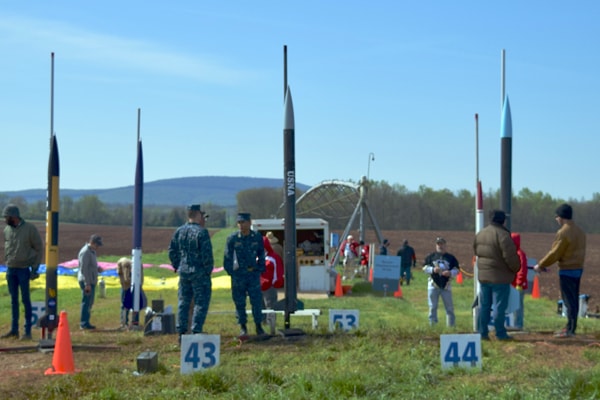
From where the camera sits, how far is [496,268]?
1308 cm

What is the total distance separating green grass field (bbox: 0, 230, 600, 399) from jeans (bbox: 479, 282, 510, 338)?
38 cm

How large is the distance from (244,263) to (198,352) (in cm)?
307

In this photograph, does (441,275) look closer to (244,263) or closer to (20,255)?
(244,263)

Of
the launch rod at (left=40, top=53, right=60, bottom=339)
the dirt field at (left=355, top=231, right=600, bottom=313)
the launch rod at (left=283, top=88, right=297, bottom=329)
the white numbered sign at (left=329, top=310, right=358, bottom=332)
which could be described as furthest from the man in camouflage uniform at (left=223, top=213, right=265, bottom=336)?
the dirt field at (left=355, top=231, right=600, bottom=313)

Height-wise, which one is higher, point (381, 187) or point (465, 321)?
point (381, 187)

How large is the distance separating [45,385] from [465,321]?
34.3 ft

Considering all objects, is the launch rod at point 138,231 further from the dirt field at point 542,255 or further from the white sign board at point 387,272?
the dirt field at point 542,255

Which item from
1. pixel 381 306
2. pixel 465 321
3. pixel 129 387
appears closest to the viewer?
pixel 129 387

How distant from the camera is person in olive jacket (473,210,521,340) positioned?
13.0m

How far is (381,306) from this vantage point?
22750 millimetres

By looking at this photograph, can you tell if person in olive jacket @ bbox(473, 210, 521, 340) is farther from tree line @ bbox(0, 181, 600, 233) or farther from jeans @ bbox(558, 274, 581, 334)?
tree line @ bbox(0, 181, 600, 233)

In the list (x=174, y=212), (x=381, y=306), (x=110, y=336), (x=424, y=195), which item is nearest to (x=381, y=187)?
(x=424, y=195)

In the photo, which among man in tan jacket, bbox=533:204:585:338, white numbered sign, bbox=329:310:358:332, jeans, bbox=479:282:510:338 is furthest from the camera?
white numbered sign, bbox=329:310:358:332

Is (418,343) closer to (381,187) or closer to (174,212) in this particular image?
(381,187)
